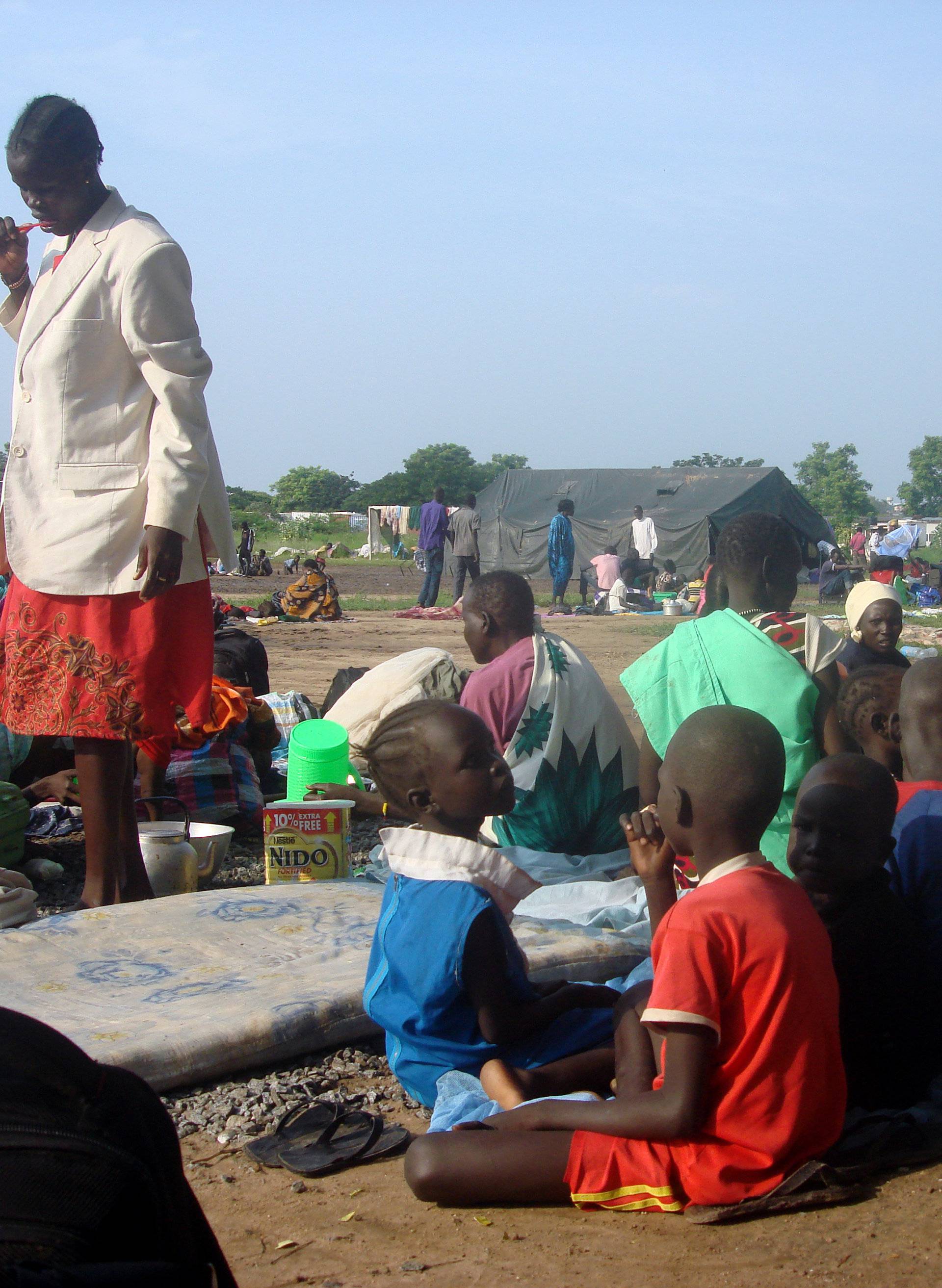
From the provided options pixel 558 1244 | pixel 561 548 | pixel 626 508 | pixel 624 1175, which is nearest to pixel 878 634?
pixel 624 1175

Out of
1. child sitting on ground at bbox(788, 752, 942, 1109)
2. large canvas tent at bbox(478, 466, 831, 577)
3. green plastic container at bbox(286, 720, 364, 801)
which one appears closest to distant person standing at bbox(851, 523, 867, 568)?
large canvas tent at bbox(478, 466, 831, 577)

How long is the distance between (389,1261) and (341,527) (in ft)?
147

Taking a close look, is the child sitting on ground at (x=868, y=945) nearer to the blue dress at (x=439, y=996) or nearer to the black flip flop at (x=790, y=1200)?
the black flip flop at (x=790, y=1200)

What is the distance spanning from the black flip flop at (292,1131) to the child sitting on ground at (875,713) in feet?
5.49

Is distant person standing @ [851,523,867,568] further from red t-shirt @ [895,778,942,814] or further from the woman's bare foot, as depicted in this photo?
the woman's bare foot

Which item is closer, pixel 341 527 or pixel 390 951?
pixel 390 951

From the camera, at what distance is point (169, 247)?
3217 millimetres

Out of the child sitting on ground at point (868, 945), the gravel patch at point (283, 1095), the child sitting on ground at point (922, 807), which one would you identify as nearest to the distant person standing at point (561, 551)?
the child sitting on ground at point (922, 807)

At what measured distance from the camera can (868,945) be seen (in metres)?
2.23

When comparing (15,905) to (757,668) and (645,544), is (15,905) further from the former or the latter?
(645,544)

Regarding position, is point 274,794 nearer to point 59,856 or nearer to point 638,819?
point 59,856

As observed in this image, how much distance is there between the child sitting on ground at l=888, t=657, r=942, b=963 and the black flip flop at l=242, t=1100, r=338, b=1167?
1190mm

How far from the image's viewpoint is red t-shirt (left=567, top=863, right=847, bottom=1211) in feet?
5.98

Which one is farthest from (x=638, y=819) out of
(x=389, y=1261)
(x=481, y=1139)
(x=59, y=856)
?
(x=59, y=856)
